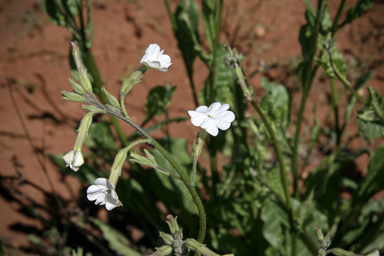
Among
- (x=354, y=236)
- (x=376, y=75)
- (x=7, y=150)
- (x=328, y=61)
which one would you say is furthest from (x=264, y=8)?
(x=7, y=150)

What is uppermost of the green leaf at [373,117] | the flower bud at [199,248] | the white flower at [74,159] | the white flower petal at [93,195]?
the green leaf at [373,117]

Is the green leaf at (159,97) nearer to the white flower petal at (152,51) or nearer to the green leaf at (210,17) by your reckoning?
the green leaf at (210,17)

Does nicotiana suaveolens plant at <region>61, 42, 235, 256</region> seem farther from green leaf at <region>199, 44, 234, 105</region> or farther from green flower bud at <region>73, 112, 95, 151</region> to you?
green leaf at <region>199, 44, 234, 105</region>

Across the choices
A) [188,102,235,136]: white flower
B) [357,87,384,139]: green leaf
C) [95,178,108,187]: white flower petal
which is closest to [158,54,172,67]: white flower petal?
[188,102,235,136]: white flower

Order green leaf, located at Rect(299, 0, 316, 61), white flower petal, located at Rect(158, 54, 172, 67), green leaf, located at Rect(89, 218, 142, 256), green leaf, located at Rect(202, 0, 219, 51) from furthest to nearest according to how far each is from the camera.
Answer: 1. green leaf, located at Rect(89, 218, 142, 256)
2. green leaf, located at Rect(202, 0, 219, 51)
3. green leaf, located at Rect(299, 0, 316, 61)
4. white flower petal, located at Rect(158, 54, 172, 67)

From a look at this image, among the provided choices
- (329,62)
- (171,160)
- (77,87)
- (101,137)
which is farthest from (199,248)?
(101,137)

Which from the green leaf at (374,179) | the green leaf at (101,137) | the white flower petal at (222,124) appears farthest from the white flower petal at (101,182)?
the green leaf at (374,179)

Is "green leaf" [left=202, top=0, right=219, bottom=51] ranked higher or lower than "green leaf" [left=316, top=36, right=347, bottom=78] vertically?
higher
